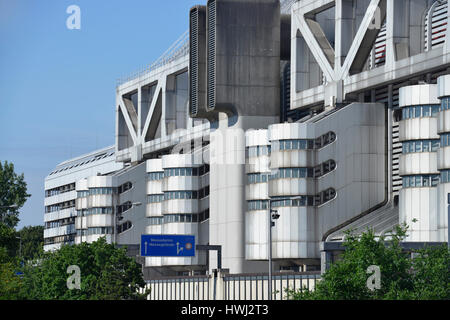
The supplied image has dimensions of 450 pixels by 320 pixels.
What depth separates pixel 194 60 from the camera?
401ft

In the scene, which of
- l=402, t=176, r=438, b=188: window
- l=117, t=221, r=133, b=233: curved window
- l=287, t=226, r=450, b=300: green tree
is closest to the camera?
l=287, t=226, r=450, b=300: green tree

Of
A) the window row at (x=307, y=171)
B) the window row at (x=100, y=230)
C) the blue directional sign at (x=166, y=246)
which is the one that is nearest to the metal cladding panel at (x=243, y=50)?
the window row at (x=307, y=171)

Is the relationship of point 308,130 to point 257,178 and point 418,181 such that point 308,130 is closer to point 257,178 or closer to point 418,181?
point 257,178

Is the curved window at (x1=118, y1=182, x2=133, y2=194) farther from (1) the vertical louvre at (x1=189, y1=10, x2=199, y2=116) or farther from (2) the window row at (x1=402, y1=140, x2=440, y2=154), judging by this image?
(2) the window row at (x1=402, y1=140, x2=440, y2=154)

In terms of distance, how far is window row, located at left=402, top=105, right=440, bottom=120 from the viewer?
293ft

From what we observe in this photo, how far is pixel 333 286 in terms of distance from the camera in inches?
2290

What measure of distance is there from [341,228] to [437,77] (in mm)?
18615

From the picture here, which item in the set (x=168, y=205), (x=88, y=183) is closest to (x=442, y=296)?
(x=168, y=205)

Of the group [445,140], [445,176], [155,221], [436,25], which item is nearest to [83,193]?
[155,221]

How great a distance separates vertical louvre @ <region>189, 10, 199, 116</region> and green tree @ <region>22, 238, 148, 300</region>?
102 feet

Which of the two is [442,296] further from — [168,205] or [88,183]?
[88,183]

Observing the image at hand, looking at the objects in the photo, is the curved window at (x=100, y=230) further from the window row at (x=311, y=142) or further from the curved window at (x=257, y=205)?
the window row at (x=311, y=142)

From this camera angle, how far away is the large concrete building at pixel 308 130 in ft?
295

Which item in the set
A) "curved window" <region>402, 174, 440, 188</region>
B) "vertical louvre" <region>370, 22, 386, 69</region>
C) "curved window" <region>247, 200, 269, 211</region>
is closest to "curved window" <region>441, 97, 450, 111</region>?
"curved window" <region>402, 174, 440, 188</region>
